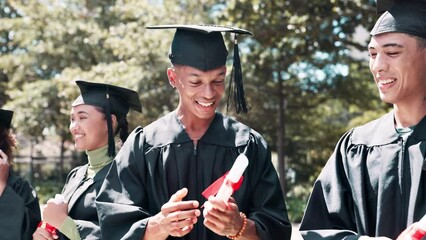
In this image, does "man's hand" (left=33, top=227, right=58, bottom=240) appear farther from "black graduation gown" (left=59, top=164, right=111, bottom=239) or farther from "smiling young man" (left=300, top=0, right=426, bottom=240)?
"smiling young man" (left=300, top=0, right=426, bottom=240)

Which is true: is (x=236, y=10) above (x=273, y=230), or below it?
above

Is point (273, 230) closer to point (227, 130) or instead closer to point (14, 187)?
point (227, 130)

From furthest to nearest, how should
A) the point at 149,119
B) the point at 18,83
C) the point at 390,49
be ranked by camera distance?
the point at 18,83 → the point at 149,119 → the point at 390,49

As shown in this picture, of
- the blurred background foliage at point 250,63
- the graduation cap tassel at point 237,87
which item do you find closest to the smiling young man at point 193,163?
the graduation cap tassel at point 237,87

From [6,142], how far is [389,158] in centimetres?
280

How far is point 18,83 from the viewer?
17.5 m

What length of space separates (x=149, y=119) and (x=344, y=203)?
33.0ft

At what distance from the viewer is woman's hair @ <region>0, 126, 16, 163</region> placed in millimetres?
4824

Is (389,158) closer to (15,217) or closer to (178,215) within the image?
(178,215)

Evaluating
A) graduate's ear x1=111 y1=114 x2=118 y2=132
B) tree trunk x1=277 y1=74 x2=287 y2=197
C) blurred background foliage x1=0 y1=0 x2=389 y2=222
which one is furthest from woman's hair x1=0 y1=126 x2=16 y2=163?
tree trunk x1=277 y1=74 x2=287 y2=197

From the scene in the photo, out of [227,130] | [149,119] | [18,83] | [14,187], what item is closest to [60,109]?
[18,83]

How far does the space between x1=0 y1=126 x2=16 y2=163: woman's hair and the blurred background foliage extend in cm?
533

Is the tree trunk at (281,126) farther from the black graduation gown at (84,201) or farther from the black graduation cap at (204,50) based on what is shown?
the black graduation cap at (204,50)

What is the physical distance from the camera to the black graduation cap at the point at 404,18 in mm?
3080
